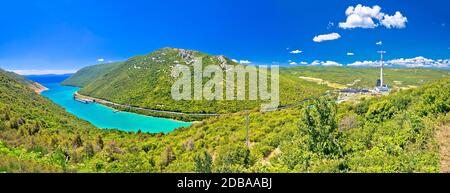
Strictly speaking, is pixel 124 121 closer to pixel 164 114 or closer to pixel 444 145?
pixel 164 114

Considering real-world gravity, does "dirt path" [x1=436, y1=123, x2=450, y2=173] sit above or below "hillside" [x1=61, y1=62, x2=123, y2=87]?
below

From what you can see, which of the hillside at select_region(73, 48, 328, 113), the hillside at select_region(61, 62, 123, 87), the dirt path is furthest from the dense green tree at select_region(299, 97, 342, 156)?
the hillside at select_region(61, 62, 123, 87)

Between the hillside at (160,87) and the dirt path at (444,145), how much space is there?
3793 centimetres

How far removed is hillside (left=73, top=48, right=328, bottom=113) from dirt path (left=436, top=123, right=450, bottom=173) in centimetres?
3793

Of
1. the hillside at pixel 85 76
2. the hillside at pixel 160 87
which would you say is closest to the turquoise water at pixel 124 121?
the hillside at pixel 160 87

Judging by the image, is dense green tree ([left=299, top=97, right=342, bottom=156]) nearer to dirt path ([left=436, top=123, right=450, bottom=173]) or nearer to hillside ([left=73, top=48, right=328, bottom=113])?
dirt path ([left=436, top=123, right=450, bottom=173])

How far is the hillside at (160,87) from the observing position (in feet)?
156

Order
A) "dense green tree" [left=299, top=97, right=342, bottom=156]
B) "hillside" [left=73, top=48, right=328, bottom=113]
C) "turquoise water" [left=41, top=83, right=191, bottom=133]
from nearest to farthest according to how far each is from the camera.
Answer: "dense green tree" [left=299, top=97, right=342, bottom=156] < "turquoise water" [left=41, top=83, right=191, bottom=133] < "hillside" [left=73, top=48, right=328, bottom=113]

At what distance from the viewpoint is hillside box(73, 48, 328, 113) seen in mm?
47594

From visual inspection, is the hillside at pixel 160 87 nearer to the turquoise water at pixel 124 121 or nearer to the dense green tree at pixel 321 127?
the turquoise water at pixel 124 121

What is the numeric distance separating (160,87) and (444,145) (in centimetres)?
5366

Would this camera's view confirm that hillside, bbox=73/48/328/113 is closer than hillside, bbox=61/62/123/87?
Yes

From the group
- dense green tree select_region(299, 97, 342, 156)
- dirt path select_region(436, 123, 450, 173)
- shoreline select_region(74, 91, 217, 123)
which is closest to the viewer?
dirt path select_region(436, 123, 450, 173)
